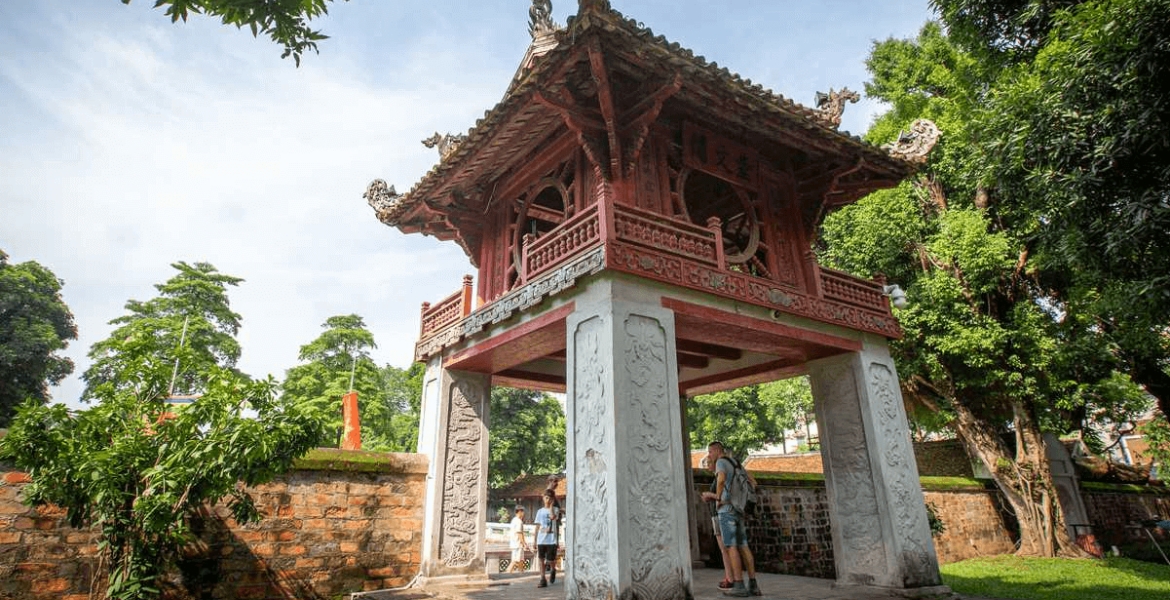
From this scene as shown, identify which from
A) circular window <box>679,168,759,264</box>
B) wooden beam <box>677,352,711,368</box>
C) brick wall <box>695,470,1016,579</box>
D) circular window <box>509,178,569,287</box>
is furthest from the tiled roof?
brick wall <box>695,470,1016,579</box>

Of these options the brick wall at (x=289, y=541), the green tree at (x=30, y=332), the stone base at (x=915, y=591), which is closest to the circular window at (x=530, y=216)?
the brick wall at (x=289, y=541)

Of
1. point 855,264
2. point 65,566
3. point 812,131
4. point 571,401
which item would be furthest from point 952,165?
point 65,566

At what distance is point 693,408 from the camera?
1072 inches

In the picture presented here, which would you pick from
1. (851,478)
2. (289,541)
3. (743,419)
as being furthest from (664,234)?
(743,419)

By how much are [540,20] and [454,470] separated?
8.54 meters

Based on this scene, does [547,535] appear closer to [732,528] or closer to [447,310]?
[732,528]

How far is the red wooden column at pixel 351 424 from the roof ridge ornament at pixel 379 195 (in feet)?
10.8

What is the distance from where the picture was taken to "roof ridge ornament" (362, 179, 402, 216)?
10.4 metres

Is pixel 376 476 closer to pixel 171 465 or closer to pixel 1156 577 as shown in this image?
pixel 171 465

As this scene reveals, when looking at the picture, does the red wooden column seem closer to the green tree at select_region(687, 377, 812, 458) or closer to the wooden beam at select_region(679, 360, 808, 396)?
the wooden beam at select_region(679, 360, 808, 396)

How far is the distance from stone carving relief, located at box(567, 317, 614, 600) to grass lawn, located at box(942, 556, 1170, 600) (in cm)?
628

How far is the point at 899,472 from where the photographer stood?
789cm

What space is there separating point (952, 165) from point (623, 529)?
1384 centimetres

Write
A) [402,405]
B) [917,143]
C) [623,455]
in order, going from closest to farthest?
[623,455] → [917,143] → [402,405]
